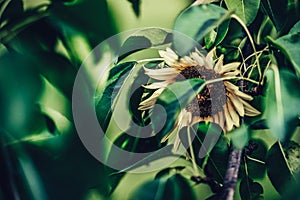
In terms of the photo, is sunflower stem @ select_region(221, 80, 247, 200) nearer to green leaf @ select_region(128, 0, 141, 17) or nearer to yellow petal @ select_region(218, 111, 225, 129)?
yellow petal @ select_region(218, 111, 225, 129)

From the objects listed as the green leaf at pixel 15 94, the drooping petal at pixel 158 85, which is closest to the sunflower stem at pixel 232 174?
the drooping petal at pixel 158 85

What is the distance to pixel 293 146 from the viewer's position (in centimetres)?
52

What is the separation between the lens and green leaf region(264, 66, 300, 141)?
43 centimetres

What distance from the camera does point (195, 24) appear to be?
1.42 feet

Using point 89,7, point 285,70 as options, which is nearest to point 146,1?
point 89,7

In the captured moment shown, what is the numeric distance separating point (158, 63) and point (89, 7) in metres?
0.11

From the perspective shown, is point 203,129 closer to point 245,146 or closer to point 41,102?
point 245,146

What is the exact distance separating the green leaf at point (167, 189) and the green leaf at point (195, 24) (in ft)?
0.50

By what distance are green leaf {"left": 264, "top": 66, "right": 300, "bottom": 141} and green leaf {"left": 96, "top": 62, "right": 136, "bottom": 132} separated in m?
0.15

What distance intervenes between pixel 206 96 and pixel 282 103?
77 mm

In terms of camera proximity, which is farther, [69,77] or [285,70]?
[69,77]

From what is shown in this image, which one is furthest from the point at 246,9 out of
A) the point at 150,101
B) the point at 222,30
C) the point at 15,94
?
the point at 15,94

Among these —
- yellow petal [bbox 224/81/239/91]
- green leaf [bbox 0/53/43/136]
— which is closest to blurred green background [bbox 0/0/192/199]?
green leaf [bbox 0/53/43/136]

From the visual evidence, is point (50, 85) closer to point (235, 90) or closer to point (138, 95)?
point (138, 95)
